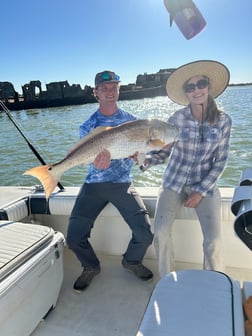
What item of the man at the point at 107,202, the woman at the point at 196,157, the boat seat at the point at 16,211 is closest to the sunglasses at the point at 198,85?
the woman at the point at 196,157

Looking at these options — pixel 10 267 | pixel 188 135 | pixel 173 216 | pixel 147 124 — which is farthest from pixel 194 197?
pixel 10 267

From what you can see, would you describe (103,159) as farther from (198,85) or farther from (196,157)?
(198,85)

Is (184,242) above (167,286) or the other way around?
the other way around

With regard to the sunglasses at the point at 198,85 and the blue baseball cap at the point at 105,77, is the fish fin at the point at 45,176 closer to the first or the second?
the blue baseball cap at the point at 105,77

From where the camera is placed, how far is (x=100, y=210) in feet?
8.32

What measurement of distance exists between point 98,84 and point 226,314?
1.90m

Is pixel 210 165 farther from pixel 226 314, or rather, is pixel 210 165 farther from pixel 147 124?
pixel 226 314

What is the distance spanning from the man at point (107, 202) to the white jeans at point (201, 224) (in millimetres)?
204

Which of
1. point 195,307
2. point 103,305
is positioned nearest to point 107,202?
point 103,305

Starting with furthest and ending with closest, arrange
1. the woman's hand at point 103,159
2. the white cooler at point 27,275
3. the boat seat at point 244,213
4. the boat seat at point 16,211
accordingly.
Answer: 1. the boat seat at point 16,211
2. the woman's hand at point 103,159
3. the white cooler at point 27,275
4. the boat seat at point 244,213

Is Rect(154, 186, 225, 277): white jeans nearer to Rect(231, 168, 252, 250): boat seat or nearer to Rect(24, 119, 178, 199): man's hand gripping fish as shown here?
Rect(24, 119, 178, 199): man's hand gripping fish

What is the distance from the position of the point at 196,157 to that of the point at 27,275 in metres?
1.32

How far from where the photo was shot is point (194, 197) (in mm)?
2199

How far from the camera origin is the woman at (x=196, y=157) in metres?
2.20
